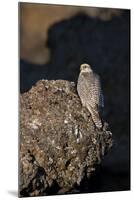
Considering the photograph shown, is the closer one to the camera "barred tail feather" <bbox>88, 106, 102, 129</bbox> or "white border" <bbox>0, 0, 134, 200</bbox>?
"white border" <bbox>0, 0, 134, 200</bbox>

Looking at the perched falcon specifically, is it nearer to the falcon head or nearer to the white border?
the falcon head

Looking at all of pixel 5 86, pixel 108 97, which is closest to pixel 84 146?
pixel 108 97

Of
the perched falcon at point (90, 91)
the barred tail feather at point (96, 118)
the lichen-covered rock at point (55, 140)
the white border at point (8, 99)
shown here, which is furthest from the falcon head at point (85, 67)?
the white border at point (8, 99)

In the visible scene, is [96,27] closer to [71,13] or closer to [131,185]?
[71,13]

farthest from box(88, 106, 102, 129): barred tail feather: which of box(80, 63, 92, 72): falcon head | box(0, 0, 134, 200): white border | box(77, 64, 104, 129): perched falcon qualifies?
box(0, 0, 134, 200): white border

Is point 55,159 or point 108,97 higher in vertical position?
point 108,97
